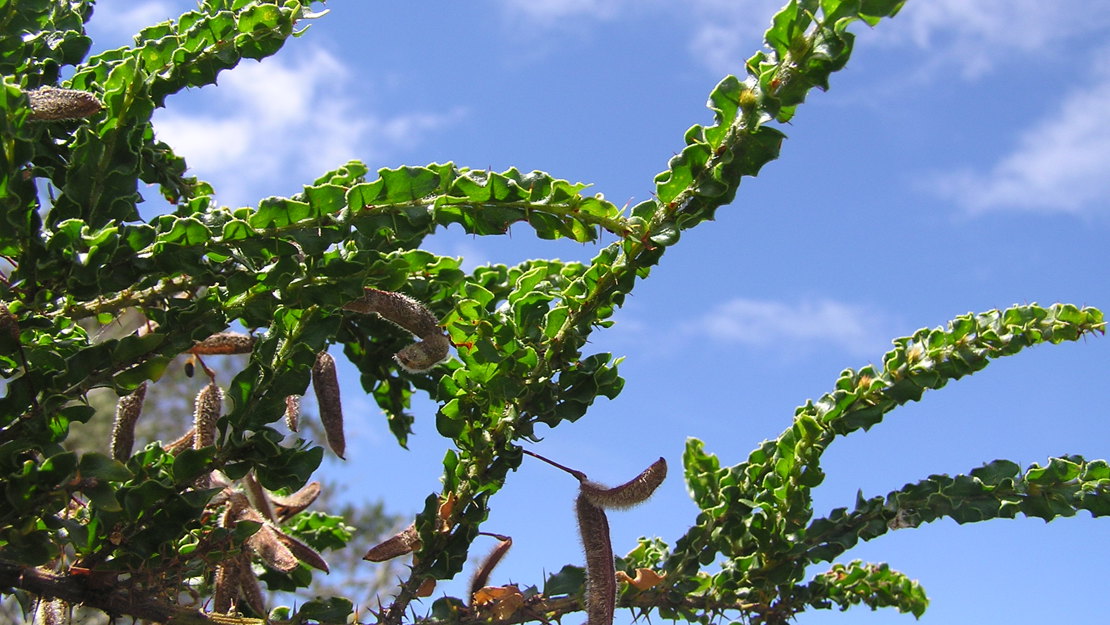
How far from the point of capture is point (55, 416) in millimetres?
1884

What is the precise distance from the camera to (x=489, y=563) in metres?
2.30

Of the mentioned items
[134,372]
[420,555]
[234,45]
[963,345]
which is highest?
[234,45]

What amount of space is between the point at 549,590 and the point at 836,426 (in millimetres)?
828

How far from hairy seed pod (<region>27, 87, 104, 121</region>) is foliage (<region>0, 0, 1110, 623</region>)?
0.02m

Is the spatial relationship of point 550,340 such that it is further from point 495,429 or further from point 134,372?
point 134,372

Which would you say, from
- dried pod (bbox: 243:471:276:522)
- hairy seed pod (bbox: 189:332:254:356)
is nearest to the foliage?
dried pod (bbox: 243:471:276:522)

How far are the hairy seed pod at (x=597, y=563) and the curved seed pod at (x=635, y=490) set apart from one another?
41 mm

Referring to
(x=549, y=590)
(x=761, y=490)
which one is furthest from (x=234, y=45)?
(x=761, y=490)

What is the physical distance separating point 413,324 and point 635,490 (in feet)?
1.86

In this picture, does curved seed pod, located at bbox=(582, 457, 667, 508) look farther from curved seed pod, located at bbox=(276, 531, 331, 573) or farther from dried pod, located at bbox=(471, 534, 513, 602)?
curved seed pod, located at bbox=(276, 531, 331, 573)

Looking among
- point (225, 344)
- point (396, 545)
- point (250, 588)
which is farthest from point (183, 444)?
point (396, 545)

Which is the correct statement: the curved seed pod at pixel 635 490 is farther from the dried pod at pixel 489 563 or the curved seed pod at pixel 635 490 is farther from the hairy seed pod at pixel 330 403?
the hairy seed pod at pixel 330 403

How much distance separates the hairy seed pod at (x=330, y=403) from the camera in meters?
2.17

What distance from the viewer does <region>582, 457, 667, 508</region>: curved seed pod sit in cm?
200
